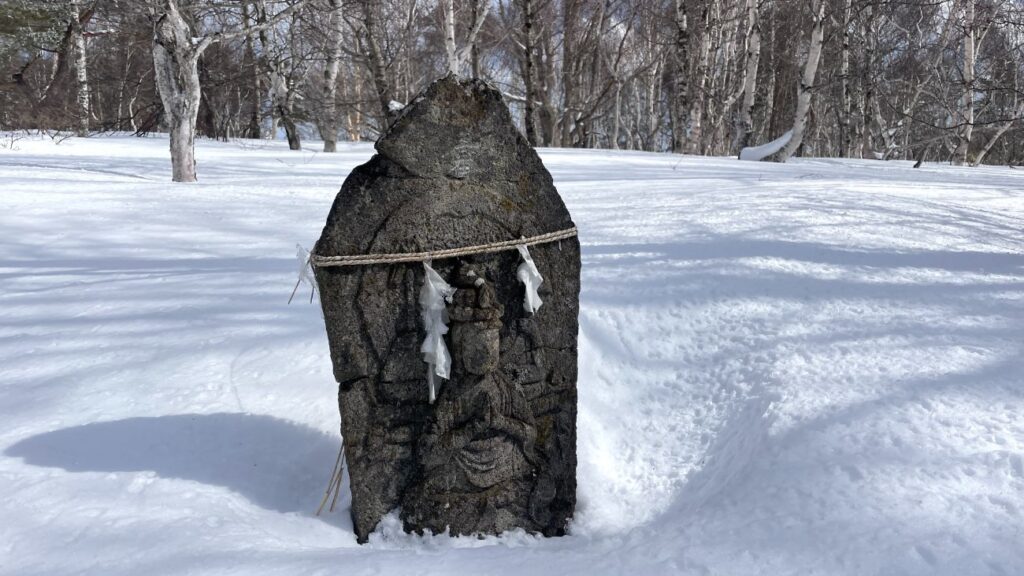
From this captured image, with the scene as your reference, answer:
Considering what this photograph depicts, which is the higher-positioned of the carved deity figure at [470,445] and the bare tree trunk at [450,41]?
the bare tree trunk at [450,41]

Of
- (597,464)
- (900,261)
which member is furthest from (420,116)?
(900,261)

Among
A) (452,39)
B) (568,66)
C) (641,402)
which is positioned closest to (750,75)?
(452,39)

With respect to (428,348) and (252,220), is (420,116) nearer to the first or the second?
(428,348)

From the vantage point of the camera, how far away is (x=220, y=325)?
293 cm

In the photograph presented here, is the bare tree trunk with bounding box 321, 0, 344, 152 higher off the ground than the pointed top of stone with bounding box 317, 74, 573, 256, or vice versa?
the bare tree trunk with bounding box 321, 0, 344, 152

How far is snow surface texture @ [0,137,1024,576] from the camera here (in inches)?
61.9

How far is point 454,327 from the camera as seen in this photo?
1.91 metres

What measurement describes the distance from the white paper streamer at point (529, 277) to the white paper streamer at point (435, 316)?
0.22 metres

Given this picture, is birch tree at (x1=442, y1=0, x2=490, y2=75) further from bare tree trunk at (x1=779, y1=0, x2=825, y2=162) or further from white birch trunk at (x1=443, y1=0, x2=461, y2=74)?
bare tree trunk at (x1=779, y1=0, x2=825, y2=162)

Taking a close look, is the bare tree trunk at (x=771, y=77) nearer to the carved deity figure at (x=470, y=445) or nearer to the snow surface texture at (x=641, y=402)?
the snow surface texture at (x=641, y=402)

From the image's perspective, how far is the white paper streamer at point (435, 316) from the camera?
1881 millimetres

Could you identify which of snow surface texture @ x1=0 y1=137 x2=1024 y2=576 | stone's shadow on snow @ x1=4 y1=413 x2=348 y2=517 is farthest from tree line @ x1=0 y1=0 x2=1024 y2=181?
stone's shadow on snow @ x1=4 y1=413 x2=348 y2=517

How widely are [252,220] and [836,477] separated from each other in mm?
4185

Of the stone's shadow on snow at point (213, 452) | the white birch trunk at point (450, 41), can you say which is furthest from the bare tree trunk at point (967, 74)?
the stone's shadow on snow at point (213, 452)
